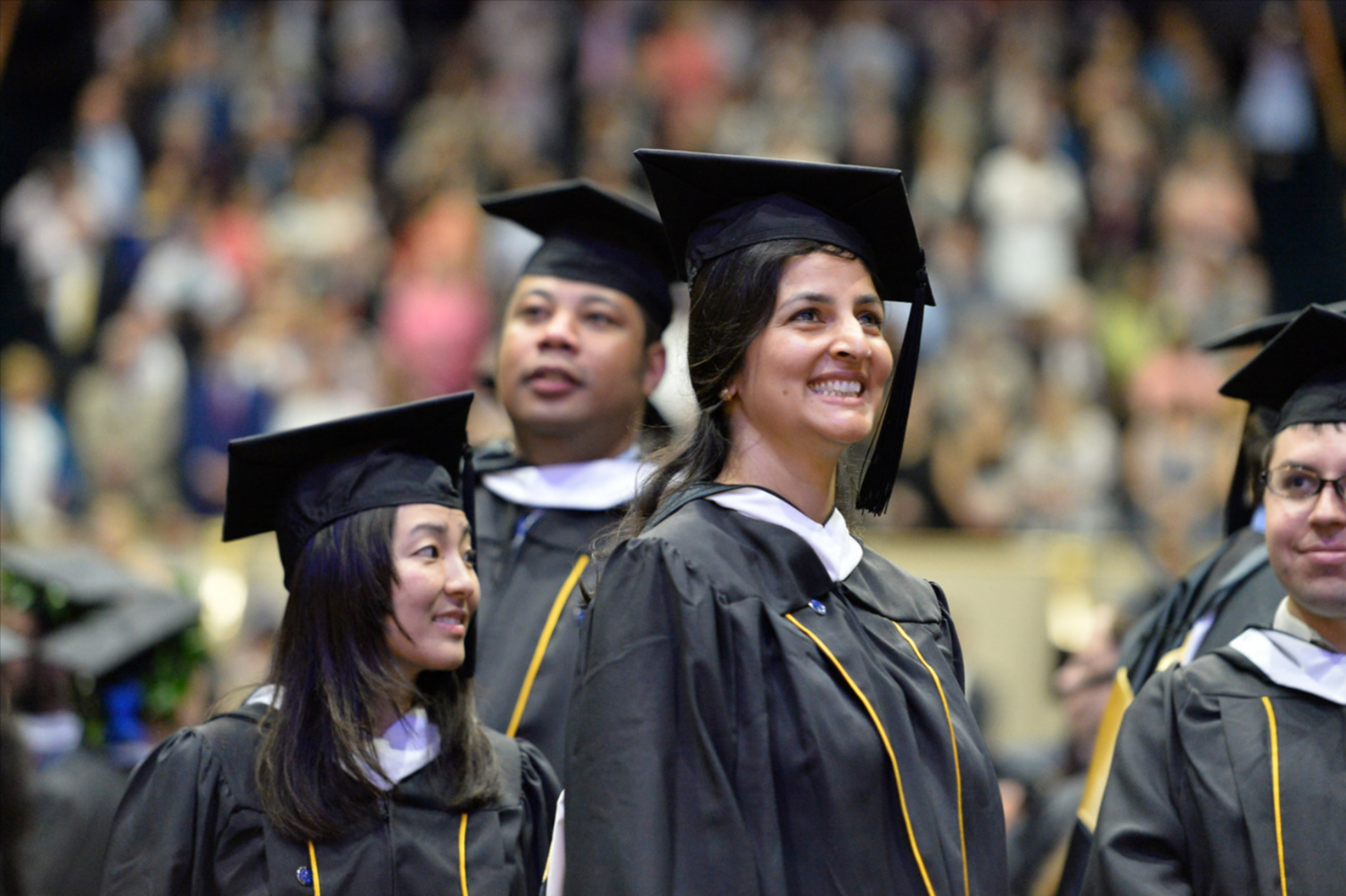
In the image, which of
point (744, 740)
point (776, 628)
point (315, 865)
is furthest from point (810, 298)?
point (315, 865)

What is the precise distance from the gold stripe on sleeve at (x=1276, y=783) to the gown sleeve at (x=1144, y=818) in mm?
168

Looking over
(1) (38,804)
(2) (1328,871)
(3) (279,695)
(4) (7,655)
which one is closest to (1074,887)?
(2) (1328,871)

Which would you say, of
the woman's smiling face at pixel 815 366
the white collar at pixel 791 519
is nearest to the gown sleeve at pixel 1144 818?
the white collar at pixel 791 519

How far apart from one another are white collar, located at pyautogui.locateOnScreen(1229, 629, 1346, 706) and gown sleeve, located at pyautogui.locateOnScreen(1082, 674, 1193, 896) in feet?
0.61

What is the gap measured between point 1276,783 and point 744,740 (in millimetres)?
1214

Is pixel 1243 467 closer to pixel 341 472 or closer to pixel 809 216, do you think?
pixel 809 216

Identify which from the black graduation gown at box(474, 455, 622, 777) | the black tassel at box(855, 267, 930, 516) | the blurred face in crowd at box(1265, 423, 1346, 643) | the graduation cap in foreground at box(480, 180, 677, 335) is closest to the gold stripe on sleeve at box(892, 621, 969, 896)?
the black tassel at box(855, 267, 930, 516)

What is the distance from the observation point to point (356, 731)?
3074 millimetres

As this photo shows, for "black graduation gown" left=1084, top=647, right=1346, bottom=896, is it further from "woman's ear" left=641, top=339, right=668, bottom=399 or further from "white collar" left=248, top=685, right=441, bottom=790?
"woman's ear" left=641, top=339, right=668, bottom=399

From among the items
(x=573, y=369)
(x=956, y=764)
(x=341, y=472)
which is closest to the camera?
(x=956, y=764)

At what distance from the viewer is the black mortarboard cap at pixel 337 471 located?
3.22 meters

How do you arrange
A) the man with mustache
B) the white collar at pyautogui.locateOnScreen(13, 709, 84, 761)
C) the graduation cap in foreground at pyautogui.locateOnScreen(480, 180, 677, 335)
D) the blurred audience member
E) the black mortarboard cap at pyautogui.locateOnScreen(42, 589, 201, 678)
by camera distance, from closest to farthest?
the man with mustache < the graduation cap in foreground at pyautogui.locateOnScreen(480, 180, 677, 335) < the black mortarboard cap at pyautogui.locateOnScreen(42, 589, 201, 678) < the white collar at pyautogui.locateOnScreen(13, 709, 84, 761) < the blurred audience member

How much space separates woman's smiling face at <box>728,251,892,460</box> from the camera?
2.55 meters

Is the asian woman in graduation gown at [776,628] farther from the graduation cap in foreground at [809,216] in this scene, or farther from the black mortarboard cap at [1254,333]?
the black mortarboard cap at [1254,333]
